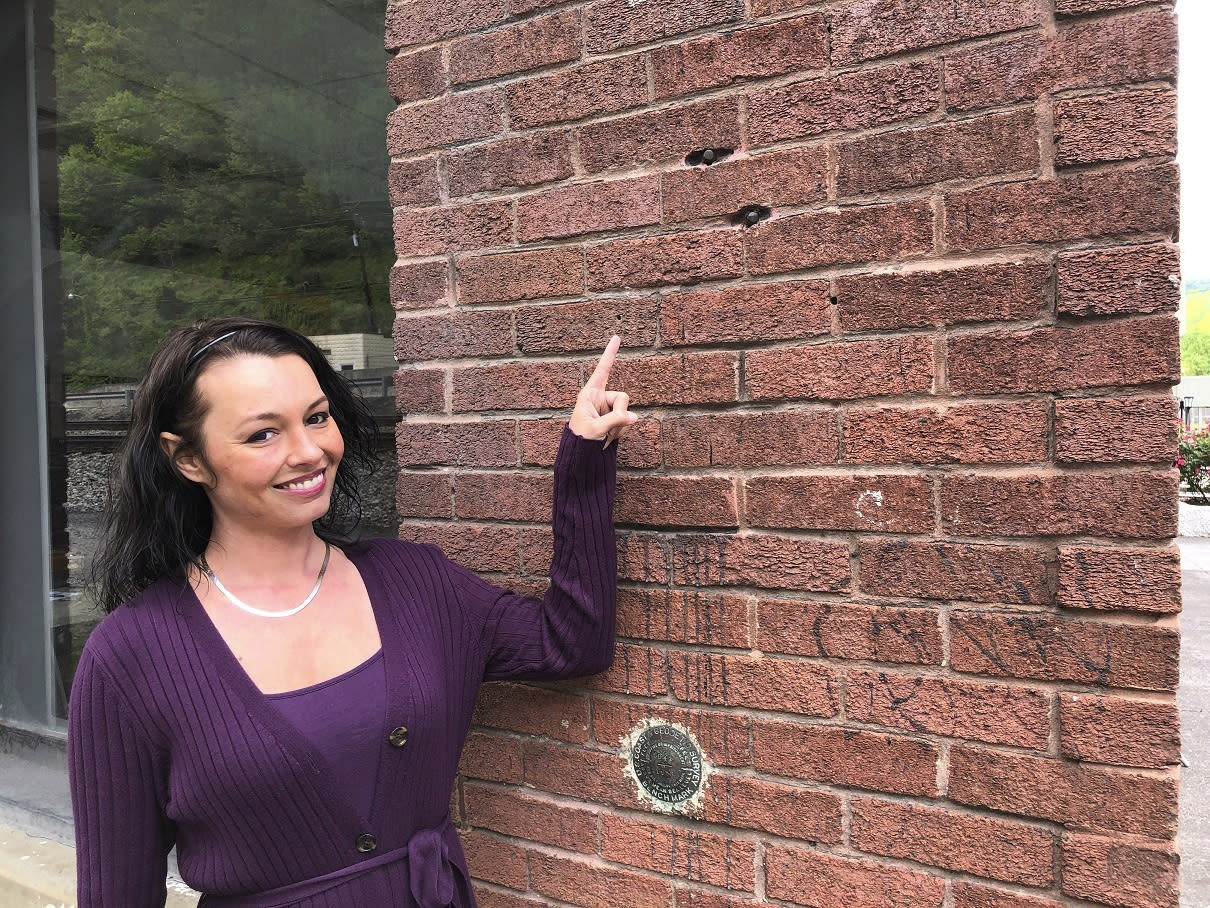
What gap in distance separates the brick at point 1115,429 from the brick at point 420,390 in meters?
1.33

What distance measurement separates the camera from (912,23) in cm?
150

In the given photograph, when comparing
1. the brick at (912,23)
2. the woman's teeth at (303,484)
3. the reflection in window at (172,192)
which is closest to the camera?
the brick at (912,23)

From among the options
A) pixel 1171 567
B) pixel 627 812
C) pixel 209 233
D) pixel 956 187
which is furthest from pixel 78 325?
pixel 1171 567

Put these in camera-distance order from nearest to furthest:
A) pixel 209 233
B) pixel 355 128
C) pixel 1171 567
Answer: pixel 1171 567
pixel 355 128
pixel 209 233

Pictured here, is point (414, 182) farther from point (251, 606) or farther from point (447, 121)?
point (251, 606)

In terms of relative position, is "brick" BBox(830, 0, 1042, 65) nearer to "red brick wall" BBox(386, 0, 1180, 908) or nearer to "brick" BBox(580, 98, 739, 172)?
"red brick wall" BBox(386, 0, 1180, 908)

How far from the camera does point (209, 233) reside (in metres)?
3.69

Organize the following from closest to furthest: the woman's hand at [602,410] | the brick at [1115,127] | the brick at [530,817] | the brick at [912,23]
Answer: the brick at [1115,127] < the brick at [912,23] < the woman's hand at [602,410] < the brick at [530,817]

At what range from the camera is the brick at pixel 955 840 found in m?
1.46

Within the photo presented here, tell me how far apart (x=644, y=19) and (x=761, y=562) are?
1.16 m

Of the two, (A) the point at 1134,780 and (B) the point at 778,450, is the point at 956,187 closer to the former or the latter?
(B) the point at 778,450

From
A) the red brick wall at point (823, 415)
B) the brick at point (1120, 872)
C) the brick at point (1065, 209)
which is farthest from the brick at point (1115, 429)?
the brick at point (1120, 872)

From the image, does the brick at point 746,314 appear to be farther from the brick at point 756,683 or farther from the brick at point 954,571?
the brick at point 756,683

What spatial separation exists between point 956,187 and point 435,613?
129cm
